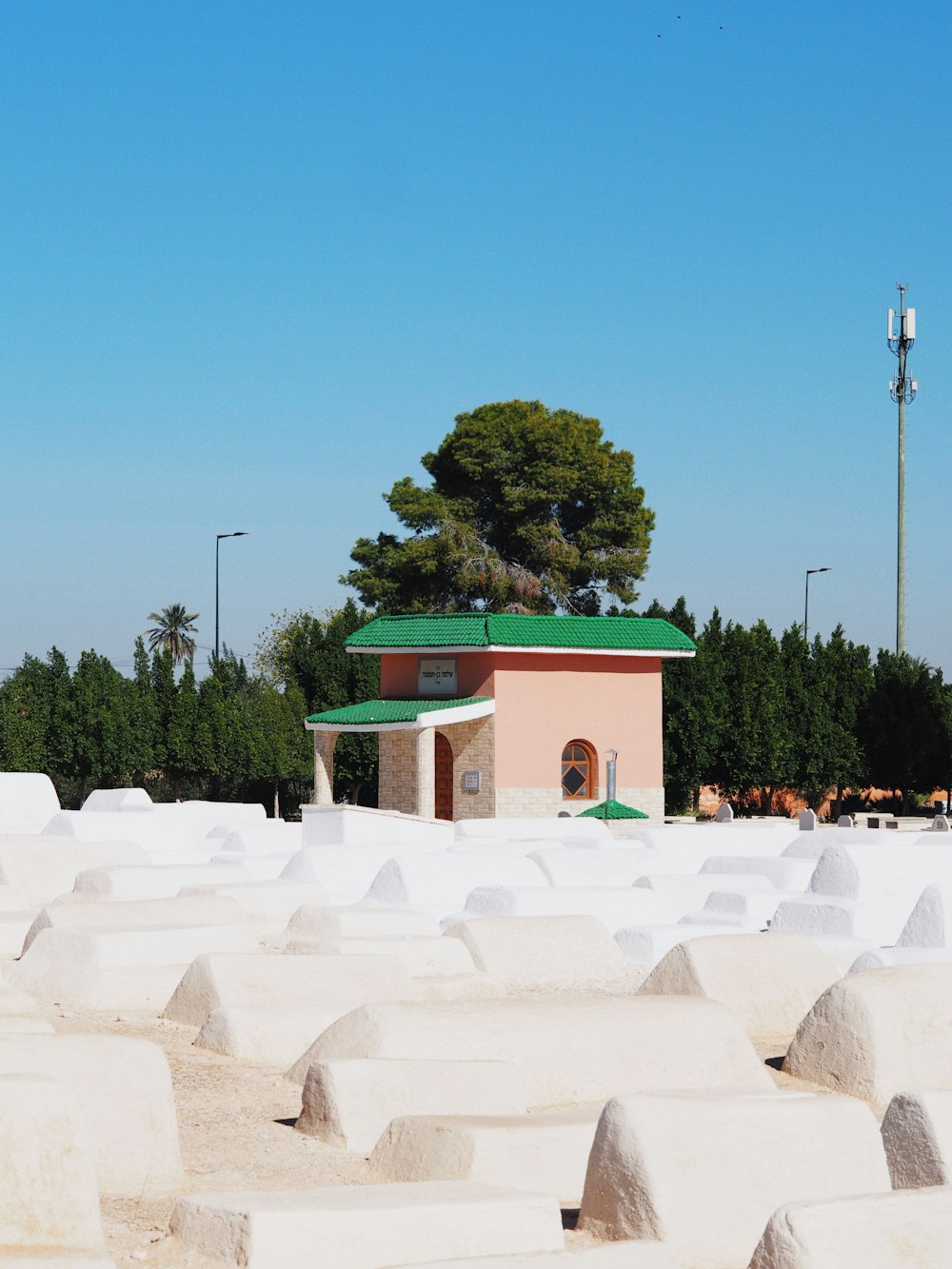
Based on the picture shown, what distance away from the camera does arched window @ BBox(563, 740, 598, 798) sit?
28297 millimetres

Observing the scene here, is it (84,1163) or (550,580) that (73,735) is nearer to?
(550,580)

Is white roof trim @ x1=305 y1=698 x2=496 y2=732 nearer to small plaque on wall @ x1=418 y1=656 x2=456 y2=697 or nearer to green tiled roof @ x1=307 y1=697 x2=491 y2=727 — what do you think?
green tiled roof @ x1=307 y1=697 x2=491 y2=727

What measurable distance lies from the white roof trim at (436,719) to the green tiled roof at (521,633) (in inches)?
42.3

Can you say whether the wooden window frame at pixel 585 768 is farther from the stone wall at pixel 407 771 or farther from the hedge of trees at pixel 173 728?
the hedge of trees at pixel 173 728

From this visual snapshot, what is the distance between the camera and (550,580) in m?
42.8

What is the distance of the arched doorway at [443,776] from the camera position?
28.3 m

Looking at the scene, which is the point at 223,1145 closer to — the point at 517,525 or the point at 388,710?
the point at 388,710

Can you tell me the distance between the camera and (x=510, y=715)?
27.7 meters

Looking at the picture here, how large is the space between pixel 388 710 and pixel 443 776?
5.09ft

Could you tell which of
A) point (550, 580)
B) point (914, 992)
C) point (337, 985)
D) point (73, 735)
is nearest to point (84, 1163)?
point (337, 985)

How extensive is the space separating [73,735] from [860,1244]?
27952mm

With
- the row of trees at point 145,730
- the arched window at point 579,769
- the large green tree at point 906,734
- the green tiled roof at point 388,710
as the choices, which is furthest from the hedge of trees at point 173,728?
the large green tree at point 906,734

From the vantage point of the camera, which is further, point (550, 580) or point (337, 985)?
point (550, 580)

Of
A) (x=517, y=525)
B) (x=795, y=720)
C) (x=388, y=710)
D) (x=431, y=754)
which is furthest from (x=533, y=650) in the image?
(x=517, y=525)
